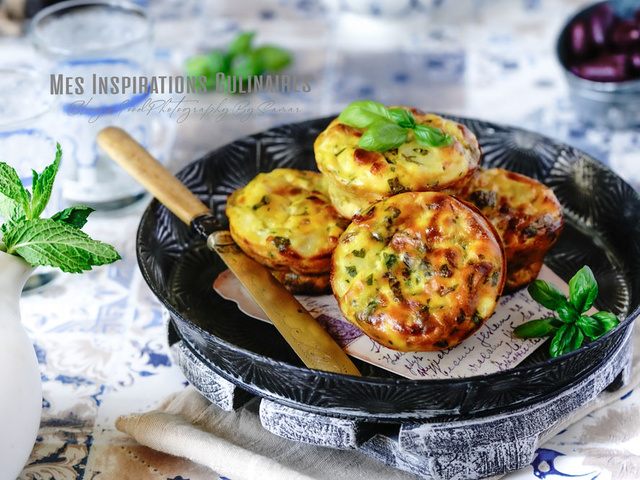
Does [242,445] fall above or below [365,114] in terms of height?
below

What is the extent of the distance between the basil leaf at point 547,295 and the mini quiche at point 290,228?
18.3 inches

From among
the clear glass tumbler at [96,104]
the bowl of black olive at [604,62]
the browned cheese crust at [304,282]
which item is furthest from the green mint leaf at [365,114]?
the bowl of black olive at [604,62]

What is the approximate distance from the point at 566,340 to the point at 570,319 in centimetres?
5

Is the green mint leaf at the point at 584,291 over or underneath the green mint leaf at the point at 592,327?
over

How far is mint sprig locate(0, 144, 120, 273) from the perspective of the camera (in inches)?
63.9

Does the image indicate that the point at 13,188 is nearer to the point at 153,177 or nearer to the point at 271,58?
the point at 153,177

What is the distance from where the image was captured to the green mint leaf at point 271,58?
342cm

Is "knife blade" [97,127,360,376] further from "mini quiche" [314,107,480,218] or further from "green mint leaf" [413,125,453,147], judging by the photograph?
"green mint leaf" [413,125,453,147]

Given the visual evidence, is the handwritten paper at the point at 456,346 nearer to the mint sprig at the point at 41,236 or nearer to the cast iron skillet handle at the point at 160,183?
the cast iron skillet handle at the point at 160,183

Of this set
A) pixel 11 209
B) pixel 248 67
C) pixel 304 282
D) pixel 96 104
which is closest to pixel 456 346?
pixel 304 282

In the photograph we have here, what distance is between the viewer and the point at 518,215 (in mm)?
1890

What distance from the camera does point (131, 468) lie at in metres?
1.76

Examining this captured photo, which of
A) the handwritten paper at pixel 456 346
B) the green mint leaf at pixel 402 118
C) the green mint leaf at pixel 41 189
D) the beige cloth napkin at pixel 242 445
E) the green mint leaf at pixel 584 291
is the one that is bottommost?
the beige cloth napkin at pixel 242 445

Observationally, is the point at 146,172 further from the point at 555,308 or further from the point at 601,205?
the point at 601,205
